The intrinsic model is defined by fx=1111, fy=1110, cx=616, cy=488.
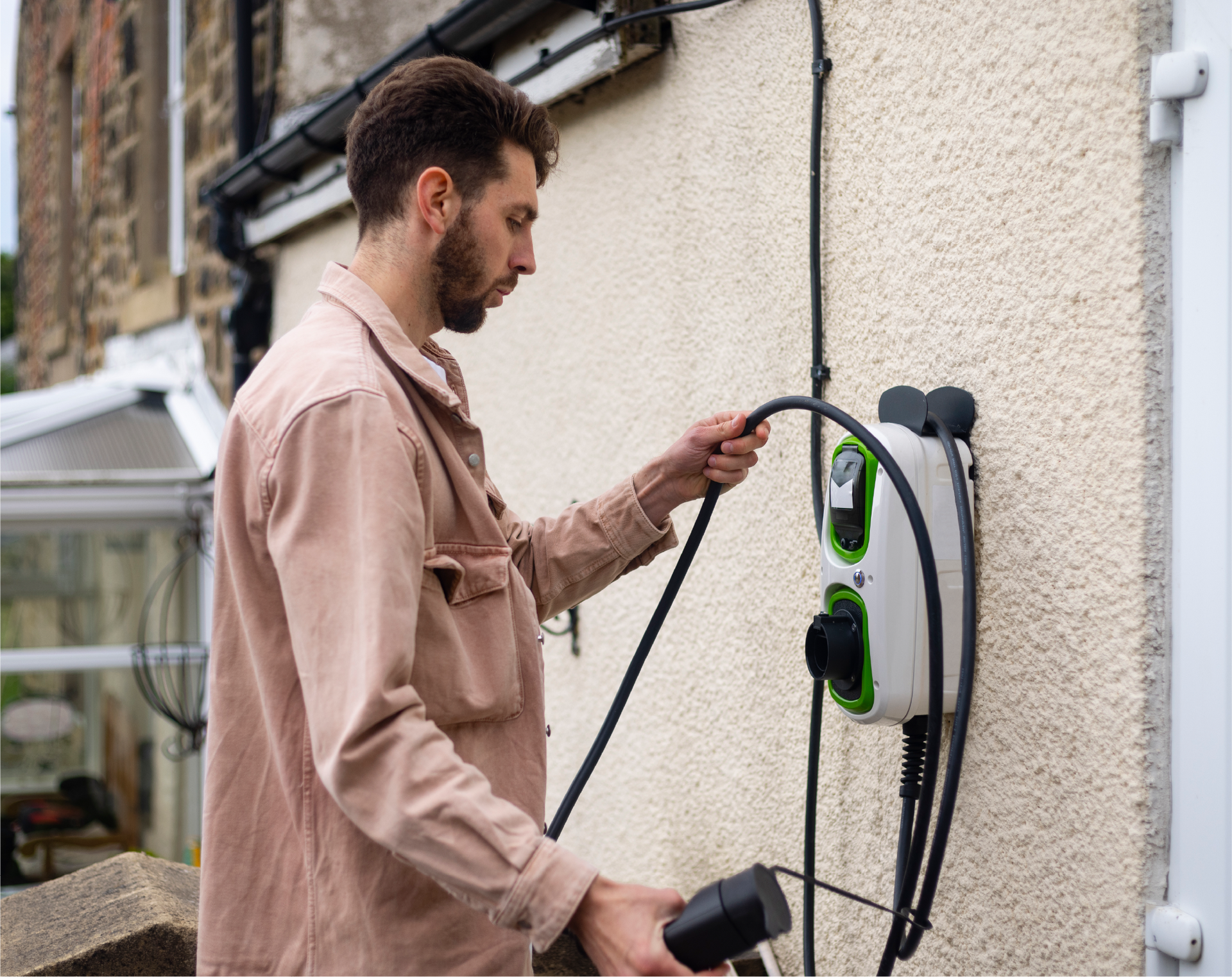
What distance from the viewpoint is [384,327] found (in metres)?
1.41

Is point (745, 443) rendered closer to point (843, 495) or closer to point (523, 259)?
point (843, 495)

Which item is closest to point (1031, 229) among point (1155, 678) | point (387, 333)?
point (1155, 678)

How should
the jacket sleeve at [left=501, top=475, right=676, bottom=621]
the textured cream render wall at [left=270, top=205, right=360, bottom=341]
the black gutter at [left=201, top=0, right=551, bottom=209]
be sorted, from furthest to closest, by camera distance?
the textured cream render wall at [left=270, top=205, right=360, bottom=341], the black gutter at [left=201, top=0, right=551, bottom=209], the jacket sleeve at [left=501, top=475, right=676, bottom=621]

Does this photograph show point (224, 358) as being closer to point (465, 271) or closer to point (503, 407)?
point (503, 407)

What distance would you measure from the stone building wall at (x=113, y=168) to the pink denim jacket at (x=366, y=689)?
3844mm

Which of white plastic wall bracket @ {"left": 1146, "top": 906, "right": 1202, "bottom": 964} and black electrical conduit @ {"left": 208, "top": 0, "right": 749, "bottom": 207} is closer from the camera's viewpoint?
white plastic wall bracket @ {"left": 1146, "top": 906, "right": 1202, "bottom": 964}

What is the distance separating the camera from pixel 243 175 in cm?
443

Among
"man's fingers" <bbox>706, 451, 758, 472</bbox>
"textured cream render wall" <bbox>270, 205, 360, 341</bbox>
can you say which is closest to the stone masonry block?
"man's fingers" <bbox>706, 451, 758, 472</bbox>

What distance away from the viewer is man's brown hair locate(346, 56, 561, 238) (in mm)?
1474

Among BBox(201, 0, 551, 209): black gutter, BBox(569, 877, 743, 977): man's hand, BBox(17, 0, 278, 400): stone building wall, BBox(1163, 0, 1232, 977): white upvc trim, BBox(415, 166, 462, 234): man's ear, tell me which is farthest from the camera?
BBox(17, 0, 278, 400): stone building wall

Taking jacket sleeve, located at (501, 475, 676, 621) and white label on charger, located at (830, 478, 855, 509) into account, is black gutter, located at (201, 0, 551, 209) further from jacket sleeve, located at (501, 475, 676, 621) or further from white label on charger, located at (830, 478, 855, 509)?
white label on charger, located at (830, 478, 855, 509)

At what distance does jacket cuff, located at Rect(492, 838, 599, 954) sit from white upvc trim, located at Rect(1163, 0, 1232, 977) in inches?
27.8

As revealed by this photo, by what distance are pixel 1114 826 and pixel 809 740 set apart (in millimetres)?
580

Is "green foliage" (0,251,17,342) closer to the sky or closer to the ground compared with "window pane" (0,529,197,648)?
closer to the sky
